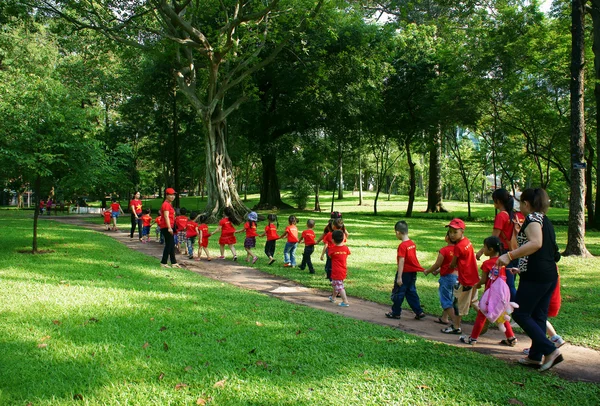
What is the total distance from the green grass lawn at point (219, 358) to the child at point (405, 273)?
82cm

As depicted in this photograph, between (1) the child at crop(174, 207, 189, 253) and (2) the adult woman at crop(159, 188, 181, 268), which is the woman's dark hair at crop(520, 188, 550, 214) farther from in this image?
(1) the child at crop(174, 207, 189, 253)

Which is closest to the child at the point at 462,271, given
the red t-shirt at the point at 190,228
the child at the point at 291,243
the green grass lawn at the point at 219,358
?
the green grass lawn at the point at 219,358

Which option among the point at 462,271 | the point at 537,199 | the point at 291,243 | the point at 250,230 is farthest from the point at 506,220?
the point at 250,230

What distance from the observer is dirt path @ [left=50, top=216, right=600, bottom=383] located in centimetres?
484

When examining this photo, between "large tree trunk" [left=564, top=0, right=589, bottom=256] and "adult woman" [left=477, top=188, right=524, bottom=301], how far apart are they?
287 inches

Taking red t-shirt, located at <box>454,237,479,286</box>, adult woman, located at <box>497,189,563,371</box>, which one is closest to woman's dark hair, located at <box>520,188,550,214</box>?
adult woman, located at <box>497,189,563,371</box>

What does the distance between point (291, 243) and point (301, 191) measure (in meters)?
23.3

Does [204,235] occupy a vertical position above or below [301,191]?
below

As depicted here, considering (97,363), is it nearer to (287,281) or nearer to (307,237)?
(287,281)

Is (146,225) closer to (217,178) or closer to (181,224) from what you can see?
(181,224)

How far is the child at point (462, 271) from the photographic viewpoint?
582cm

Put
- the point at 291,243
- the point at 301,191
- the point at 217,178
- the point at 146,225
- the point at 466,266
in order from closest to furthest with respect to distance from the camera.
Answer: the point at 466,266 → the point at 291,243 → the point at 146,225 → the point at 217,178 → the point at 301,191

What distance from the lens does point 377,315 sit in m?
6.93

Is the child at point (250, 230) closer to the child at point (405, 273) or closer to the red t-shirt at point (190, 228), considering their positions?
the red t-shirt at point (190, 228)
